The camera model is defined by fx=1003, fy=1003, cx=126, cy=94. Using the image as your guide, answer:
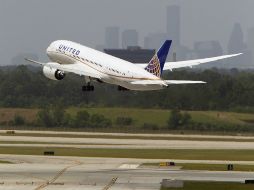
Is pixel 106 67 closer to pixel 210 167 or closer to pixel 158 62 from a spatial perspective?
pixel 158 62

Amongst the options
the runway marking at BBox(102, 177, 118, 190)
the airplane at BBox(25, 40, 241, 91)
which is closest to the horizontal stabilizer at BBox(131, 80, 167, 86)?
the airplane at BBox(25, 40, 241, 91)

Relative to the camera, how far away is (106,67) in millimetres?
135375

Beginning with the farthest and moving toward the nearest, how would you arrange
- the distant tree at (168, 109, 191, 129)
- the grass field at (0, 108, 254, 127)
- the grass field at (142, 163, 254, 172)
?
the grass field at (0, 108, 254, 127)
the distant tree at (168, 109, 191, 129)
the grass field at (142, 163, 254, 172)

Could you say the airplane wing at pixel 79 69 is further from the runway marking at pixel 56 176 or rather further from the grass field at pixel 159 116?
the grass field at pixel 159 116

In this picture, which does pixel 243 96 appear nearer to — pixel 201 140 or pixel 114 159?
pixel 201 140

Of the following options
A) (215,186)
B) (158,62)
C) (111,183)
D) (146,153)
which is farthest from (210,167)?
(158,62)

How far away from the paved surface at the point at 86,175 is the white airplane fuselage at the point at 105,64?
1553cm

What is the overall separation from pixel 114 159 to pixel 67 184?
100 ft

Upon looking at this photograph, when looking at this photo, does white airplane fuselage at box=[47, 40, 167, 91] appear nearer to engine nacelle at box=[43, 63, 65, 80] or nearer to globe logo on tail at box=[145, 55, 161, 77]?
globe logo on tail at box=[145, 55, 161, 77]

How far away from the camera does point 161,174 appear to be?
325 feet

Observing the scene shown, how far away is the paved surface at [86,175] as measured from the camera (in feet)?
288

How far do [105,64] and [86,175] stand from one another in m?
40.8

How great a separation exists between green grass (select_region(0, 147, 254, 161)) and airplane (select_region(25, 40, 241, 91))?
852 centimetres

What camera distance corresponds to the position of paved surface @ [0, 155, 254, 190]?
87.7 m
